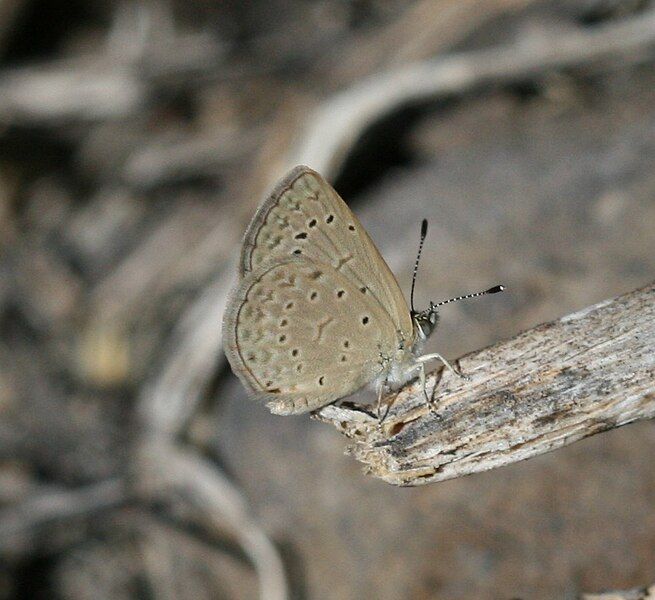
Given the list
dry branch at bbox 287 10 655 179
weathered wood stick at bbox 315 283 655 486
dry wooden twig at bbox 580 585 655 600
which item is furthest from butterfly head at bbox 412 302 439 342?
dry branch at bbox 287 10 655 179

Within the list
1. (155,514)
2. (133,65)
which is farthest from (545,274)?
(133,65)

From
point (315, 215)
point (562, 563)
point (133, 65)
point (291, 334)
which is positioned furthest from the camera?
point (133, 65)

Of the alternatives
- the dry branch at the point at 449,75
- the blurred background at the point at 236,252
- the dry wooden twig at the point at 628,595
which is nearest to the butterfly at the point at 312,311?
the dry wooden twig at the point at 628,595

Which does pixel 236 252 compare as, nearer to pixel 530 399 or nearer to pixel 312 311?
pixel 312 311

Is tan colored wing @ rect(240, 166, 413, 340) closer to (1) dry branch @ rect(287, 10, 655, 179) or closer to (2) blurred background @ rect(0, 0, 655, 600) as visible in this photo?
(2) blurred background @ rect(0, 0, 655, 600)

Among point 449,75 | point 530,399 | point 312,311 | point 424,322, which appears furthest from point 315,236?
point 449,75

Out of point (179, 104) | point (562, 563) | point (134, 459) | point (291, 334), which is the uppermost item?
point (179, 104)

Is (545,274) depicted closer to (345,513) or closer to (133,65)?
(345,513)
